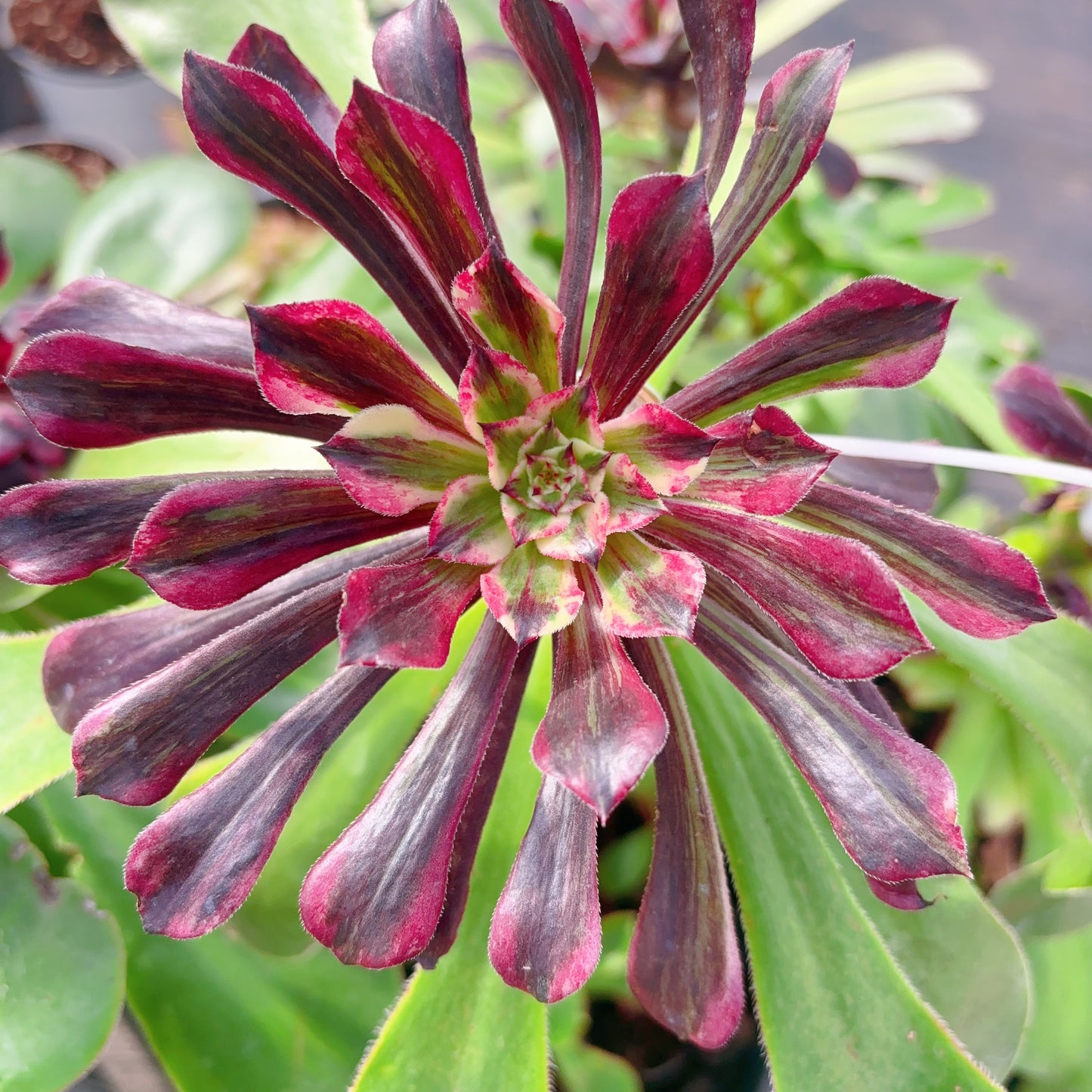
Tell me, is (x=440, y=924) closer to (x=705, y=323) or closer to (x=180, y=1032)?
(x=180, y=1032)

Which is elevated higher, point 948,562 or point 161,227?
point 948,562

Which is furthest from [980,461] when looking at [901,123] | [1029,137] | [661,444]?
[1029,137]

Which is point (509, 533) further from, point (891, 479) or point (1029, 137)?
point (1029, 137)

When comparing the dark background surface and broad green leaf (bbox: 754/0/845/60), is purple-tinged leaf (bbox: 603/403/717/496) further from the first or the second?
the dark background surface

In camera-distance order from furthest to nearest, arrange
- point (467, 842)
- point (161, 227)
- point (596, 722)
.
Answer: point (161, 227) → point (467, 842) → point (596, 722)

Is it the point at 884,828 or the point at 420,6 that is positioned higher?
the point at 420,6

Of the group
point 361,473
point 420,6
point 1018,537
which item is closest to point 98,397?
point 361,473

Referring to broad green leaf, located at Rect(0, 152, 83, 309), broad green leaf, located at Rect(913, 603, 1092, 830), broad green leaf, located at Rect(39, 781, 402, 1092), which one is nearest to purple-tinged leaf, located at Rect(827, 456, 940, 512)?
broad green leaf, located at Rect(913, 603, 1092, 830)

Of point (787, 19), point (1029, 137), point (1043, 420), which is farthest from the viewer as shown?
point (1029, 137)
